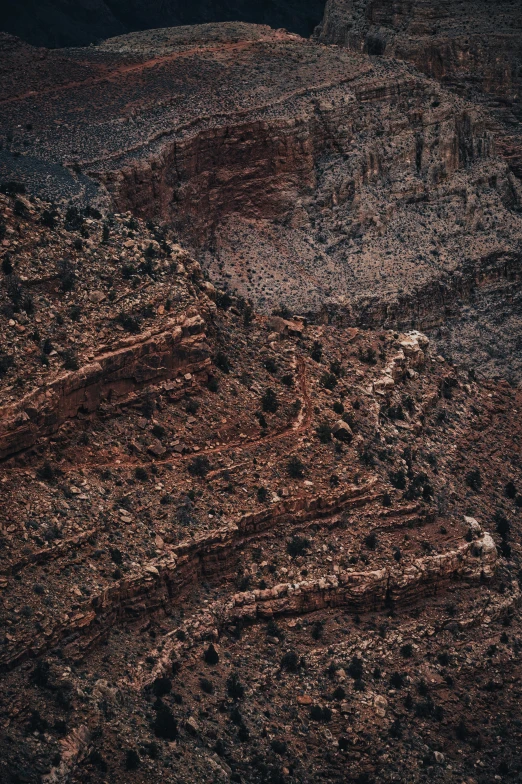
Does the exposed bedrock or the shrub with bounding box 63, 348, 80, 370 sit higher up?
the shrub with bounding box 63, 348, 80, 370

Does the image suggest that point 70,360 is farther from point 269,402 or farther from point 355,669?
point 355,669

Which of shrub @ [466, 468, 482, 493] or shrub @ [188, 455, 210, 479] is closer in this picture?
shrub @ [188, 455, 210, 479]

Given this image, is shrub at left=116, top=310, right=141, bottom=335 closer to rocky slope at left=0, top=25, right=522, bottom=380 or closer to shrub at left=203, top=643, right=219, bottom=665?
shrub at left=203, top=643, right=219, bottom=665

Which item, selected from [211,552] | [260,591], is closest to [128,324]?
[211,552]

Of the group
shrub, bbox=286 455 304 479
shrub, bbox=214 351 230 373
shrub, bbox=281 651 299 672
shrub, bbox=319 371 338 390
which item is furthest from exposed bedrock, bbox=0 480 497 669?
shrub, bbox=214 351 230 373

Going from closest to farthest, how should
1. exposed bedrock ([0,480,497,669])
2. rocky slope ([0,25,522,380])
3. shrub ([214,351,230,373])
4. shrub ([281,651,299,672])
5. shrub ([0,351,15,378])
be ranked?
exposed bedrock ([0,480,497,669]) → shrub ([0,351,15,378]) → shrub ([281,651,299,672]) → shrub ([214,351,230,373]) → rocky slope ([0,25,522,380])

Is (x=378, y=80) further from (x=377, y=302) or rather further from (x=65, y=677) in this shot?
(x=65, y=677)
